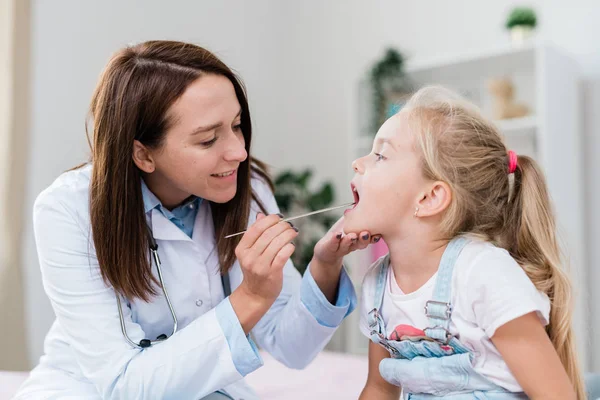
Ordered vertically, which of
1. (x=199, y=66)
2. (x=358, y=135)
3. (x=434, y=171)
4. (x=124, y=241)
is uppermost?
(x=199, y=66)

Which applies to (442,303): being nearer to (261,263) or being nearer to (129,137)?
(261,263)

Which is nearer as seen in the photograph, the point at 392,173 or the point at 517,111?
the point at 392,173

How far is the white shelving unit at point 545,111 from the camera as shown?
8.99 ft

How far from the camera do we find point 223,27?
159 inches

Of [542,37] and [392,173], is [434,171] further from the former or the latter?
[542,37]

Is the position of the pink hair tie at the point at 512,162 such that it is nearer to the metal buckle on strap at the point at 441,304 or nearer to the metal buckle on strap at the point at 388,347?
the metal buckle on strap at the point at 441,304

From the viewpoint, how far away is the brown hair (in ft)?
4.29

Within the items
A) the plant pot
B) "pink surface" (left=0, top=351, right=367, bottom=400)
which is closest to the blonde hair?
"pink surface" (left=0, top=351, right=367, bottom=400)

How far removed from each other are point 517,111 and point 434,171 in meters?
1.93

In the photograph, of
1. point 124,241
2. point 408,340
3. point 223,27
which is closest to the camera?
point 408,340

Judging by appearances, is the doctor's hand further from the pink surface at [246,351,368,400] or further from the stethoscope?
the pink surface at [246,351,368,400]

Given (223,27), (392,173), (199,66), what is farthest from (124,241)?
(223,27)

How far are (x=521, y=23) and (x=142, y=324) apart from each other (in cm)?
234

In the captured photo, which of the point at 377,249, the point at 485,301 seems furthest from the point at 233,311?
the point at 377,249
